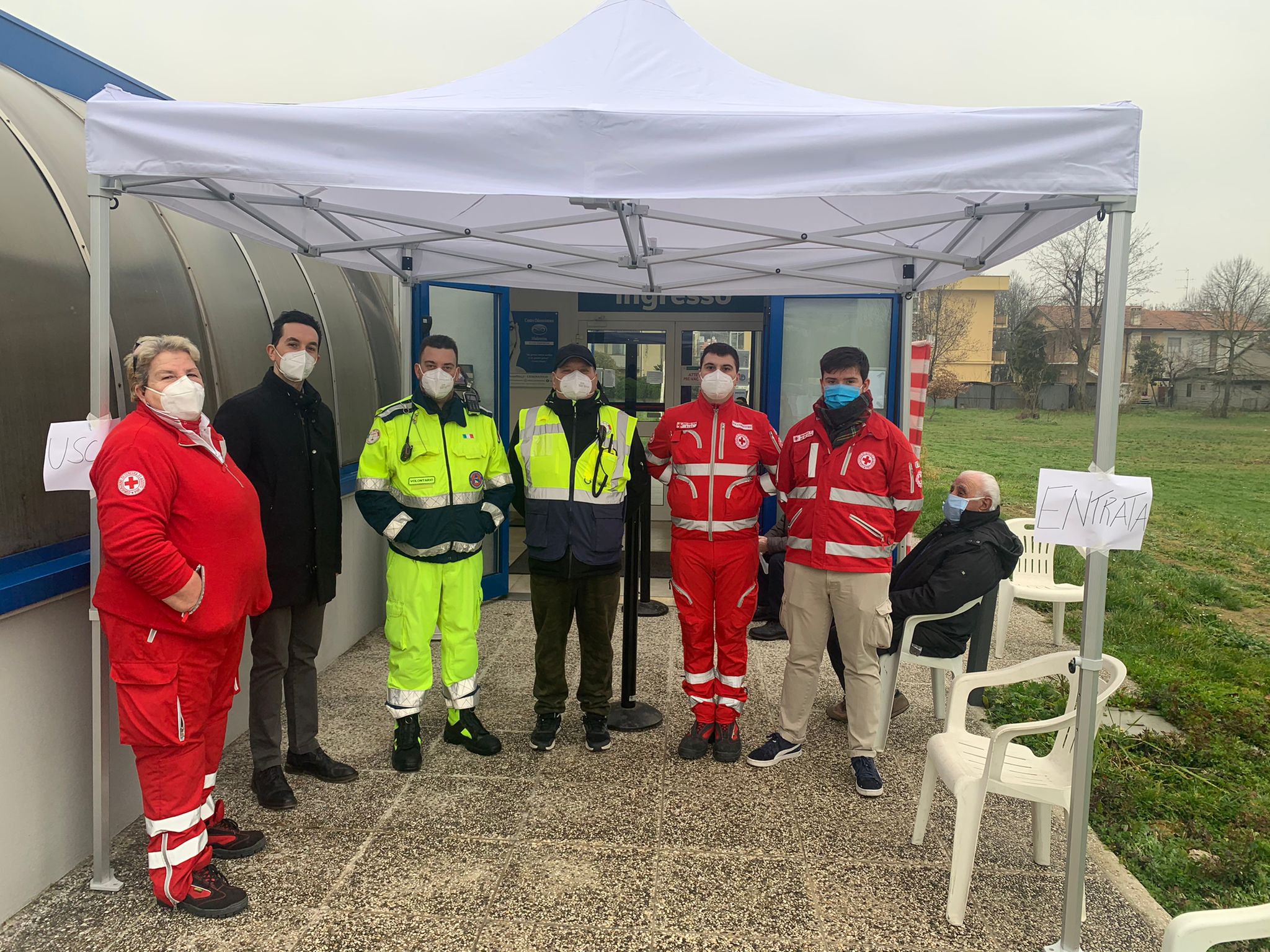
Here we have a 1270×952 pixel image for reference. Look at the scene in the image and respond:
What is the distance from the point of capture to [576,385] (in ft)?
11.9

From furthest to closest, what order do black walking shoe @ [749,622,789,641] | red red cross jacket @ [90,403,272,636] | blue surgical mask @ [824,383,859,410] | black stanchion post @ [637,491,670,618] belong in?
1. black walking shoe @ [749,622,789,641]
2. black stanchion post @ [637,491,670,618]
3. blue surgical mask @ [824,383,859,410]
4. red red cross jacket @ [90,403,272,636]

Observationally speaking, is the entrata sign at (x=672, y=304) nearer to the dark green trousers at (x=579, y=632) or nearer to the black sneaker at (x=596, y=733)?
the dark green trousers at (x=579, y=632)

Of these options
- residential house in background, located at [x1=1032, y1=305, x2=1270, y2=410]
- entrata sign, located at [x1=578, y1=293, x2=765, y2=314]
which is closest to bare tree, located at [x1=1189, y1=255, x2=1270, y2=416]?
residential house in background, located at [x1=1032, y1=305, x2=1270, y2=410]

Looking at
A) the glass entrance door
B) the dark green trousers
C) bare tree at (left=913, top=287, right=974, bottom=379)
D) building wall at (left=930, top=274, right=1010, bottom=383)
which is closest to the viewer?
the dark green trousers

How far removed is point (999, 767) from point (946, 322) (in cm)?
3339

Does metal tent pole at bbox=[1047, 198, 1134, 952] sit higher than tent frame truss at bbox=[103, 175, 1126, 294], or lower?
lower

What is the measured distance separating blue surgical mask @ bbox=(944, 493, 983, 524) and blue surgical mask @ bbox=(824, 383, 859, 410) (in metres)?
0.79

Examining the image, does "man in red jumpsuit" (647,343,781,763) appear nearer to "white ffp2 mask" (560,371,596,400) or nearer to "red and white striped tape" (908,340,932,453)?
"white ffp2 mask" (560,371,596,400)

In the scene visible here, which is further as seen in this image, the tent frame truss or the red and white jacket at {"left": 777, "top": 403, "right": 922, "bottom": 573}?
the red and white jacket at {"left": 777, "top": 403, "right": 922, "bottom": 573}

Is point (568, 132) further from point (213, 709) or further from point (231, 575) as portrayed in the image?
point (213, 709)

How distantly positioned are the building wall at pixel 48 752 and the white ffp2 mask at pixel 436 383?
4.84ft

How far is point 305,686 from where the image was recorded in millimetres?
3408

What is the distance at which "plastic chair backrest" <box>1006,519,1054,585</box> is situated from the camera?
579 cm

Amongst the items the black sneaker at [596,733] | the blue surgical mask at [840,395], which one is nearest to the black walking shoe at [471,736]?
the black sneaker at [596,733]
